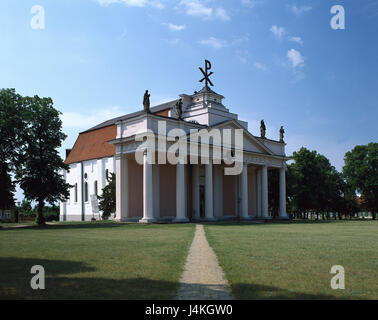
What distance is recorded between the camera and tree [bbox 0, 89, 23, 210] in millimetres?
38812

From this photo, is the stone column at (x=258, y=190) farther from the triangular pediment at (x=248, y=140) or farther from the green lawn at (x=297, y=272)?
the green lawn at (x=297, y=272)

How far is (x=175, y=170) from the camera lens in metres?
48.5

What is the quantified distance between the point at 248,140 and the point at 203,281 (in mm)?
43840

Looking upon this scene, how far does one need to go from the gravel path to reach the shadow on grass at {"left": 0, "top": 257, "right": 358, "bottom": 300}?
0.02 meters

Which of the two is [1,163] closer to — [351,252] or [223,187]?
[223,187]

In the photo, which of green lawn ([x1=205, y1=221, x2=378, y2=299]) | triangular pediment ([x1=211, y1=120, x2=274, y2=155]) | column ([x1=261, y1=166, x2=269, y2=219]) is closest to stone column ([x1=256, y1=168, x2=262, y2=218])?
column ([x1=261, y1=166, x2=269, y2=219])

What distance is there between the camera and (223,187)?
55.8m

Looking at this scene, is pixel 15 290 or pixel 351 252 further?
pixel 351 252

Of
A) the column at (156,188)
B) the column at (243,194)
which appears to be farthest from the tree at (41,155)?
the column at (243,194)

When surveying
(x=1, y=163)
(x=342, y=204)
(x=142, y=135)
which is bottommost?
(x=342, y=204)

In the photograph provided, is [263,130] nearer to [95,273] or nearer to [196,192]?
[196,192]

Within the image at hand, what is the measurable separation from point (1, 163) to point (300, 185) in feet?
160
